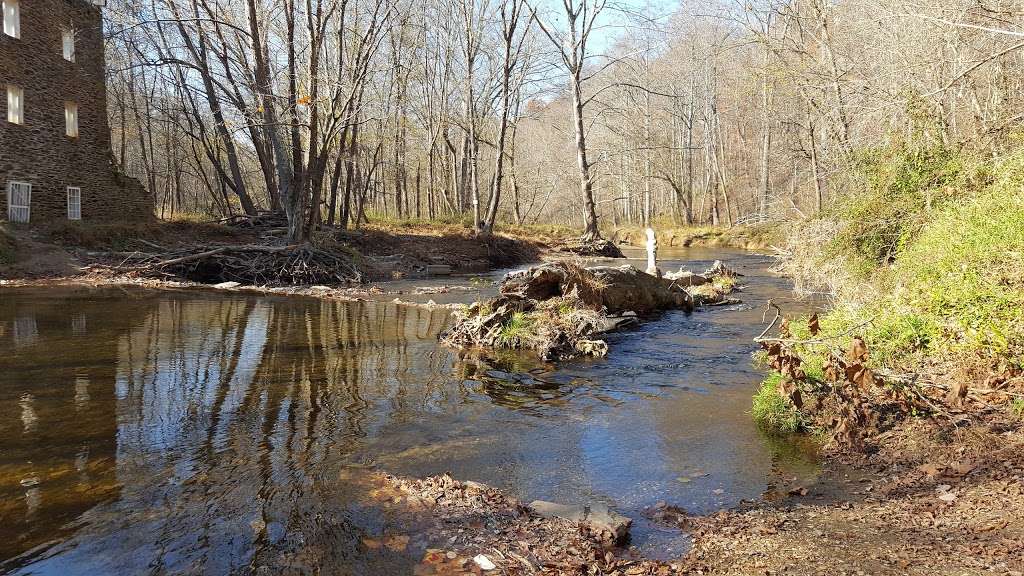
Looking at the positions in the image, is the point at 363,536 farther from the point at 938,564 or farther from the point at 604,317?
the point at 604,317

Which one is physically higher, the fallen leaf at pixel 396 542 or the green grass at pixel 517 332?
the green grass at pixel 517 332

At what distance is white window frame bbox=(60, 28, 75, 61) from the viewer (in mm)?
22656

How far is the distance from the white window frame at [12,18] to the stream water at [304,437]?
16278mm

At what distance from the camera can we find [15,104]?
20750 mm

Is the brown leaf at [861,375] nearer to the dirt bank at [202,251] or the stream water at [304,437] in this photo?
the stream water at [304,437]

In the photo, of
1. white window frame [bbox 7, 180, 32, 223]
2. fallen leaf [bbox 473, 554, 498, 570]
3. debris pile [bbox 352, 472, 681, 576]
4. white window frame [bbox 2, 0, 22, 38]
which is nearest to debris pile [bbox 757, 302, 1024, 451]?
debris pile [bbox 352, 472, 681, 576]

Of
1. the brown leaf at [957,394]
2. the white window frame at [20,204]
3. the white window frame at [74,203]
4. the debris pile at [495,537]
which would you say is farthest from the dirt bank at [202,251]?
the brown leaf at [957,394]

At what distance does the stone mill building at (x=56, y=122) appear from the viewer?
20.5 m

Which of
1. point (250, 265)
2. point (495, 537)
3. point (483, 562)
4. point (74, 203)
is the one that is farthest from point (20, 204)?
point (483, 562)

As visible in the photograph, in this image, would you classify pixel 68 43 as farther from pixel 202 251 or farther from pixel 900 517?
pixel 900 517

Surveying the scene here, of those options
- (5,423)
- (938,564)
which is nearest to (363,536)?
(938,564)

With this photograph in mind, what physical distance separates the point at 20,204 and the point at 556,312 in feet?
65.9

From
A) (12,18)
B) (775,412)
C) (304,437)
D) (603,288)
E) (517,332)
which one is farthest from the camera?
(12,18)

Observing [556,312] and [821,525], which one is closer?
[821,525]
